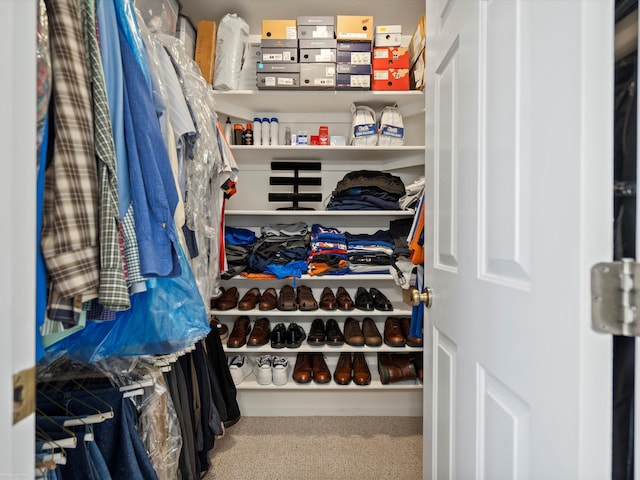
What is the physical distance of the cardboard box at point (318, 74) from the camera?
174 centimetres

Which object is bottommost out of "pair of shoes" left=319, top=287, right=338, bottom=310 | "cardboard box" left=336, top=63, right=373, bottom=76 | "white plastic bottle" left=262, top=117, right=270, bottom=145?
"pair of shoes" left=319, top=287, right=338, bottom=310

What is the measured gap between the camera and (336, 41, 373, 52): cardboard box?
1.73 m

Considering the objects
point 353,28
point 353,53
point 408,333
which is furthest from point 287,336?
point 353,28

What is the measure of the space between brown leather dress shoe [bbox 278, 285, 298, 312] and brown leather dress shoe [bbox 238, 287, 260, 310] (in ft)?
0.49

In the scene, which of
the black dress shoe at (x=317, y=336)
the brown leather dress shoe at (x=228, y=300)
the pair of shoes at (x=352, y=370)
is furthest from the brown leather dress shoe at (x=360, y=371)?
the brown leather dress shoe at (x=228, y=300)

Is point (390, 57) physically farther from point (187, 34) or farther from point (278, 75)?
point (187, 34)

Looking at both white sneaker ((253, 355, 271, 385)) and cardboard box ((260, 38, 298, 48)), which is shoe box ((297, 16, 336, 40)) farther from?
white sneaker ((253, 355, 271, 385))

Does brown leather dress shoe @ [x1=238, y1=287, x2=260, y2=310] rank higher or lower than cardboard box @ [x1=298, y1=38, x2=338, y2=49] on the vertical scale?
lower

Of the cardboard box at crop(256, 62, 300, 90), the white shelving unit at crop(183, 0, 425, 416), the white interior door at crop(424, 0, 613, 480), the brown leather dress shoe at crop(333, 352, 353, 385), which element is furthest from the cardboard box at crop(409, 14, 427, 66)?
the brown leather dress shoe at crop(333, 352, 353, 385)

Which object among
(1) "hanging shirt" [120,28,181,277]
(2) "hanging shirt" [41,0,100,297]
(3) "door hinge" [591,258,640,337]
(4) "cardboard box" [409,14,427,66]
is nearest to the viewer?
(3) "door hinge" [591,258,640,337]

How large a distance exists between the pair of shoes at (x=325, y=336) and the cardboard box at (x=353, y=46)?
160 centimetres

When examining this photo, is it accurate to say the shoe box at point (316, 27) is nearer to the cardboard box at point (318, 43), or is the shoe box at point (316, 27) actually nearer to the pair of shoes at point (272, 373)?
the cardboard box at point (318, 43)

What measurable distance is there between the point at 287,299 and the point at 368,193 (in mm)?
788

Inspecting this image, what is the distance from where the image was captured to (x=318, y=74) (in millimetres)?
1741
